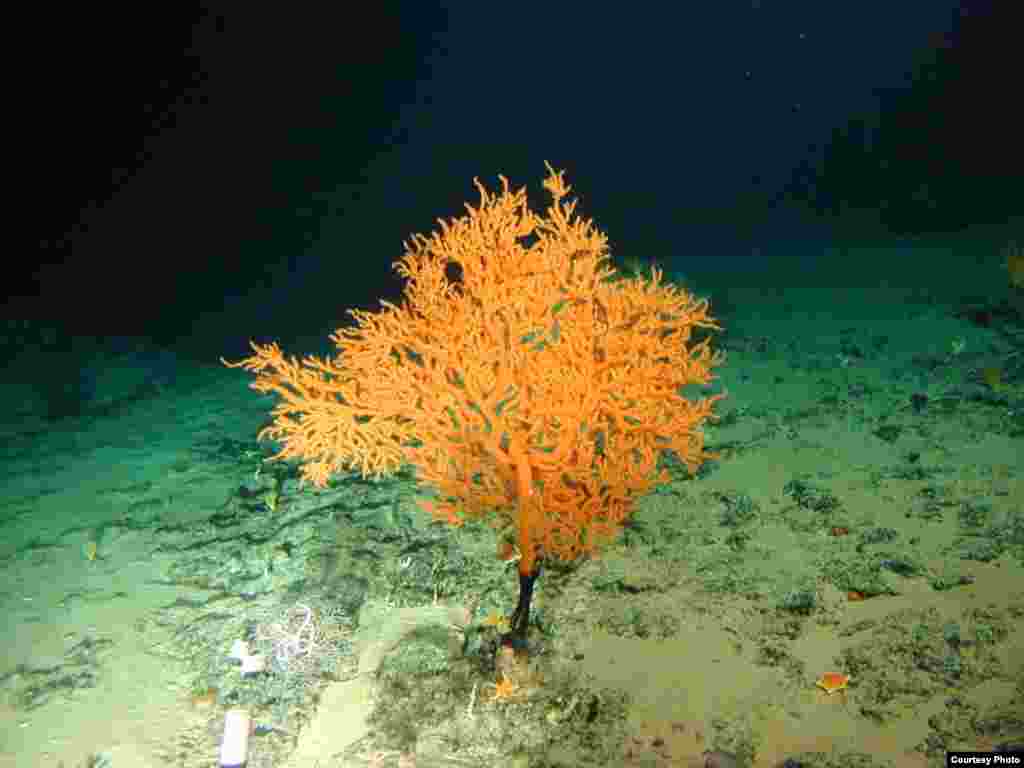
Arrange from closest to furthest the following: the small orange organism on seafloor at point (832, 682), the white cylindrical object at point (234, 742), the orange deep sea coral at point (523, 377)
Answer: the white cylindrical object at point (234, 742) < the small orange organism on seafloor at point (832, 682) < the orange deep sea coral at point (523, 377)

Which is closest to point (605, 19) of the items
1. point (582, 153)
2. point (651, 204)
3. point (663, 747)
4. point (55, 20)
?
point (582, 153)

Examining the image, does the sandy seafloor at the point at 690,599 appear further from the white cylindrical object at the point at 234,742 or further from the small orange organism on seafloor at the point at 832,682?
the white cylindrical object at the point at 234,742

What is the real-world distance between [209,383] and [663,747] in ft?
35.8

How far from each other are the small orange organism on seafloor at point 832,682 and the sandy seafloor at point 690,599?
40 millimetres

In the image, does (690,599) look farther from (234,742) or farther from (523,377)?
(234,742)

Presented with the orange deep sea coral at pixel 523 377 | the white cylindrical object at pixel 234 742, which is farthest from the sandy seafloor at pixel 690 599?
the orange deep sea coral at pixel 523 377

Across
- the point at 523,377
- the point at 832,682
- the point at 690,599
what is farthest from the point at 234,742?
the point at 832,682

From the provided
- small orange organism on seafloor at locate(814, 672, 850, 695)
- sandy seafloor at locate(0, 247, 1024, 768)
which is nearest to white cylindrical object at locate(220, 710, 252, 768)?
sandy seafloor at locate(0, 247, 1024, 768)

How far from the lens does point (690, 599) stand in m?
3.96

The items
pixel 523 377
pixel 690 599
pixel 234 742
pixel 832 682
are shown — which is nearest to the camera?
pixel 234 742

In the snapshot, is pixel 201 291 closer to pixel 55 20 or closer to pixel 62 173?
pixel 62 173

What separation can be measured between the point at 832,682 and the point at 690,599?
1.01 m

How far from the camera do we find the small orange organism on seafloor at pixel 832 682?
10.2 ft

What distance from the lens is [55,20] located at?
2272 centimetres
